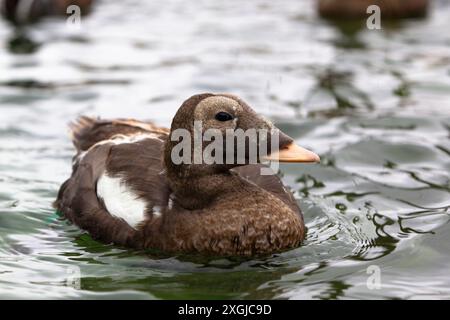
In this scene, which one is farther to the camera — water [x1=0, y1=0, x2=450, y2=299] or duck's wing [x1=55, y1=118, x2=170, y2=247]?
duck's wing [x1=55, y1=118, x2=170, y2=247]

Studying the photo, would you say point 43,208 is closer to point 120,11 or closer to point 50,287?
point 50,287

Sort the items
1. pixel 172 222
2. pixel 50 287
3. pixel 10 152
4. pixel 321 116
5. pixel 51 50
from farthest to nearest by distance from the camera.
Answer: pixel 51 50 < pixel 321 116 < pixel 10 152 < pixel 172 222 < pixel 50 287

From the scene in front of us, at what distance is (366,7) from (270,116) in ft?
17.6

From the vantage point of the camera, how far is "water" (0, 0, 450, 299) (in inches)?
225

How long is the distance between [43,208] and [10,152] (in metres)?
1.66

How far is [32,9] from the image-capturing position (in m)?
15.1

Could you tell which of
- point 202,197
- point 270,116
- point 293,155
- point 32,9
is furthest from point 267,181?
point 32,9

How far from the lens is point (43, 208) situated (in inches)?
279

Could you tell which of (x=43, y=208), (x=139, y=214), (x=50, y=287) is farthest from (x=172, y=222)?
(x=43, y=208)

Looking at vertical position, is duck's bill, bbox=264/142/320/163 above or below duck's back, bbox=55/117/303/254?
above

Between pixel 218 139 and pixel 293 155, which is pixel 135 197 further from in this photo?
pixel 293 155

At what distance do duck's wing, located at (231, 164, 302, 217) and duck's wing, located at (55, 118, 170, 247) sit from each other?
0.56 meters

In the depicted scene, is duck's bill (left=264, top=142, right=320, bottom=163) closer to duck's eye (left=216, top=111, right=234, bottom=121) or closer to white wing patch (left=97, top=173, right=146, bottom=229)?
duck's eye (left=216, top=111, right=234, bottom=121)

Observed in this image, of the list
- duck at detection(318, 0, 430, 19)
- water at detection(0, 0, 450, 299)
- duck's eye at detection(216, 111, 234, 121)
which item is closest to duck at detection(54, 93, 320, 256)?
duck's eye at detection(216, 111, 234, 121)
